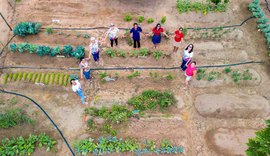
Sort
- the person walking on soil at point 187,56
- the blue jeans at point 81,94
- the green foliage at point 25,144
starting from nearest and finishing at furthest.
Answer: the green foliage at point 25,144 < the blue jeans at point 81,94 < the person walking on soil at point 187,56

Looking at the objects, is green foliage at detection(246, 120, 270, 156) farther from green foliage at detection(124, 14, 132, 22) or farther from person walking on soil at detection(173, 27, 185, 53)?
green foliage at detection(124, 14, 132, 22)

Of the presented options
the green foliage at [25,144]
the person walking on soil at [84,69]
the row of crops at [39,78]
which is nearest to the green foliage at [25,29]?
the row of crops at [39,78]

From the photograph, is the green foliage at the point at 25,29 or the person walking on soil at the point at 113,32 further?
the green foliage at the point at 25,29

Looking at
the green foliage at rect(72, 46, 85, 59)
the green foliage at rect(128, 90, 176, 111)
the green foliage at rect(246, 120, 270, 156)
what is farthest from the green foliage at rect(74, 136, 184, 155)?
the green foliage at rect(72, 46, 85, 59)

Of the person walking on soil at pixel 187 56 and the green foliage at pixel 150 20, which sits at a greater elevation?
the green foliage at pixel 150 20

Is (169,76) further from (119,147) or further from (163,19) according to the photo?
(119,147)

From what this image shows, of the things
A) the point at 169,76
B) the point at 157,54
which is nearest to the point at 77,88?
the point at 169,76

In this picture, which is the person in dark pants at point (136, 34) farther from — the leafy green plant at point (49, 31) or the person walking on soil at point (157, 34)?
the leafy green plant at point (49, 31)
